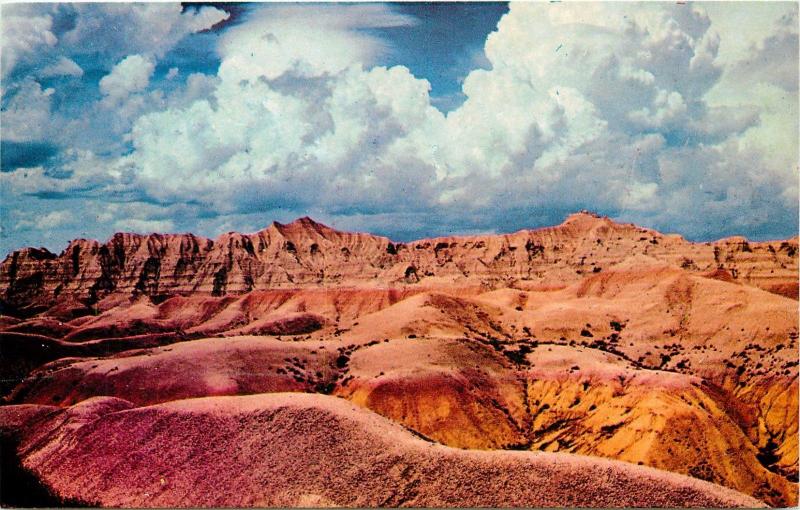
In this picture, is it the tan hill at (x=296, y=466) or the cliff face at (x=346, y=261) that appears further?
the cliff face at (x=346, y=261)

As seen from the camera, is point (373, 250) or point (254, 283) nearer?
point (254, 283)

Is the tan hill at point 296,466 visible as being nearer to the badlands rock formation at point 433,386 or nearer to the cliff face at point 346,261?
the badlands rock formation at point 433,386

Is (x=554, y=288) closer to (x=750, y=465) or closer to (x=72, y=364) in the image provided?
(x=750, y=465)

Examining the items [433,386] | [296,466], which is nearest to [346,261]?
[433,386]

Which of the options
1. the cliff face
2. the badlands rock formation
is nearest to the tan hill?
the badlands rock formation

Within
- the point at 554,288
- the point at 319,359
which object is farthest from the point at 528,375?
the point at 554,288

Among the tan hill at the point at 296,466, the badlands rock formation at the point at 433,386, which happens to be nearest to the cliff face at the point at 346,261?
the badlands rock formation at the point at 433,386
